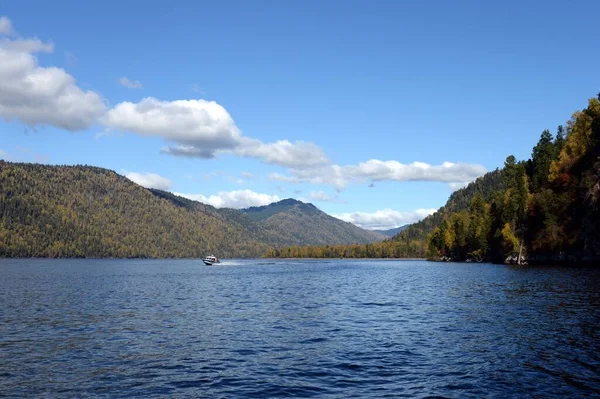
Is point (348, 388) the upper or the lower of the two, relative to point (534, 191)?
lower

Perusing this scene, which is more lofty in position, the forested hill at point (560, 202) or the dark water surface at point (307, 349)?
the forested hill at point (560, 202)

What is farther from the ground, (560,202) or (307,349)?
(560,202)

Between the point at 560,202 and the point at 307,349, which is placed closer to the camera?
the point at 307,349

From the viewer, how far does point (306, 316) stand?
5219 cm

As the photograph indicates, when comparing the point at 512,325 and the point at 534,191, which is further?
the point at 534,191

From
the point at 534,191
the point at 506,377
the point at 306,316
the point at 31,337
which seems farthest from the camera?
the point at 534,191

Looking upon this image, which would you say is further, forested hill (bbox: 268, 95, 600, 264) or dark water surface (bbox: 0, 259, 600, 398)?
forested hill (bbox: 268, 95, 600, 264)

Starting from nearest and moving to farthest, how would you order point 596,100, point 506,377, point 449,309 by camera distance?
point 506,377 < point 449,309 < point 596,100

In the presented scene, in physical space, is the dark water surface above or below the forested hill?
below

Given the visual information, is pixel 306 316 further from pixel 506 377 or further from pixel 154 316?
pixel 506 377

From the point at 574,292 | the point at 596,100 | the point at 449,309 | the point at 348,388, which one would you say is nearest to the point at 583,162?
the point at 596,100

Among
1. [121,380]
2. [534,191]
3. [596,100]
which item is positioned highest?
[596,100]

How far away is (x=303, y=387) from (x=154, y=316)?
3147 cm

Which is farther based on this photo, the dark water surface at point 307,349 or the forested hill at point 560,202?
the forested hill at point 560,202
